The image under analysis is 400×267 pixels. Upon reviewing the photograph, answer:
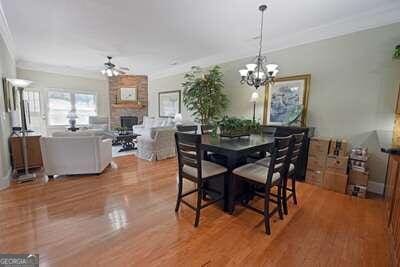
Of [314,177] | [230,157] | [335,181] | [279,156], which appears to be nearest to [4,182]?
[230,157]

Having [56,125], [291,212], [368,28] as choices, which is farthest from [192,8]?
→ [56,125]

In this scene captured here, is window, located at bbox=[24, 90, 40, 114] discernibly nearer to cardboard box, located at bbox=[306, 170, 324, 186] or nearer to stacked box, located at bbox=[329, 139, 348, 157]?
cardboard box, located at bbox=[306, 170, 324, 186]

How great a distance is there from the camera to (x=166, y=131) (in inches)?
188

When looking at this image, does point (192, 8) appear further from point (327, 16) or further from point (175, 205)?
point (175, 205)

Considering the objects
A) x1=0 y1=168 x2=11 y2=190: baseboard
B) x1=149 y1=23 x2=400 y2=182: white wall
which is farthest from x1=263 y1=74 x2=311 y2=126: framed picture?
x1=0 y1=168 x2=11 y2=190: baseboard

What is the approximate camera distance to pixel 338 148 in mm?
3049

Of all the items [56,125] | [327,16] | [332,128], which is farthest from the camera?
[56,125]

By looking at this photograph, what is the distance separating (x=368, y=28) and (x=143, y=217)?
4281 millimetres

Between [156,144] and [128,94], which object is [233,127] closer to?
[156,144]

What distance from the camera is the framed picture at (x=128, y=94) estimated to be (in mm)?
8188

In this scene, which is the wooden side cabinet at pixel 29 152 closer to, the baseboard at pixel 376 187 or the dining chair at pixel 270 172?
the dining chair at pixel 270 172

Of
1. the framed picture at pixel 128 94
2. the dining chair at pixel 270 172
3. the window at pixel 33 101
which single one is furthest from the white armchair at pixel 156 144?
the window at pixel 33 101

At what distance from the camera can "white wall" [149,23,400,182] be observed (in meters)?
2.83

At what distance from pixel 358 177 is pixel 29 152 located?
5.91 meters
